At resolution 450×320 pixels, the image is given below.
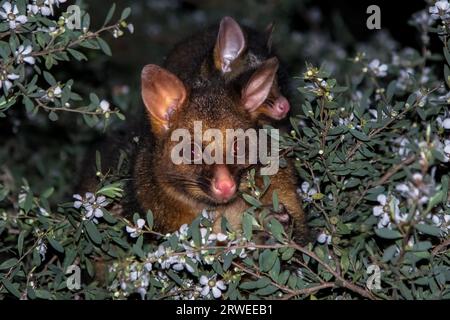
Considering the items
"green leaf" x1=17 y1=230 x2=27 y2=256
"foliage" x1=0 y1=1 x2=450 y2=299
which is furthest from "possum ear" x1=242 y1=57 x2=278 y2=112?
"green leaf" x1=17 y1=230 x2=27 y2=256

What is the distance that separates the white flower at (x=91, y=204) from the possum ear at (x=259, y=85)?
0.94m

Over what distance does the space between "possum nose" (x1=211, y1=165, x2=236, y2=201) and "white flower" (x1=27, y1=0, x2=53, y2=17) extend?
48.2 inches

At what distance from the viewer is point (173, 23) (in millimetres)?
8789

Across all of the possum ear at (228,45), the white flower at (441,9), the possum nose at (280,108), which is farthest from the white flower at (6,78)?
the white flower at (441,9)

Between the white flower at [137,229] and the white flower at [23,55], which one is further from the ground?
the white flower at [23,55]

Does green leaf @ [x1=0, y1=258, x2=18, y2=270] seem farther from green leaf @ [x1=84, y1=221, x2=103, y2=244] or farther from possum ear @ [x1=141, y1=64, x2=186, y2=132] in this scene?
possum ear @ [x1=141, y1=64, x2=186, y2=132]

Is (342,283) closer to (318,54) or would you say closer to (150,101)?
(150,101)

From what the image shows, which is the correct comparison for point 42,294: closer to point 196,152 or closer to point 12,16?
point 196,152

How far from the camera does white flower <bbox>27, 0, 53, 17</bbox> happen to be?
13.2 ft

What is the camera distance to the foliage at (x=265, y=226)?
12.0ft

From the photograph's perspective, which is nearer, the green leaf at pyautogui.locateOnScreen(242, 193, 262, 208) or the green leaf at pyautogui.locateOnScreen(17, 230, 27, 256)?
the green leaf at pyautogui.locateOnScreen(242, 193, 262, 208)

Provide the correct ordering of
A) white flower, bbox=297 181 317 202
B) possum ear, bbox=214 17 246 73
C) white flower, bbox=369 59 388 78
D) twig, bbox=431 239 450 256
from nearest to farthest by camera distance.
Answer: twig, bbox=431 239 450 256
white flower, bbox=297 181 317 202
possum ear, bbox=214 17 246 73
white flower, bbox=369 59 388 78

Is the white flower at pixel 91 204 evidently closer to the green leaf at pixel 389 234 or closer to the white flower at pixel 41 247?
the white flower at pixel 41 247

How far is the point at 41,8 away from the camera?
13.2ft
